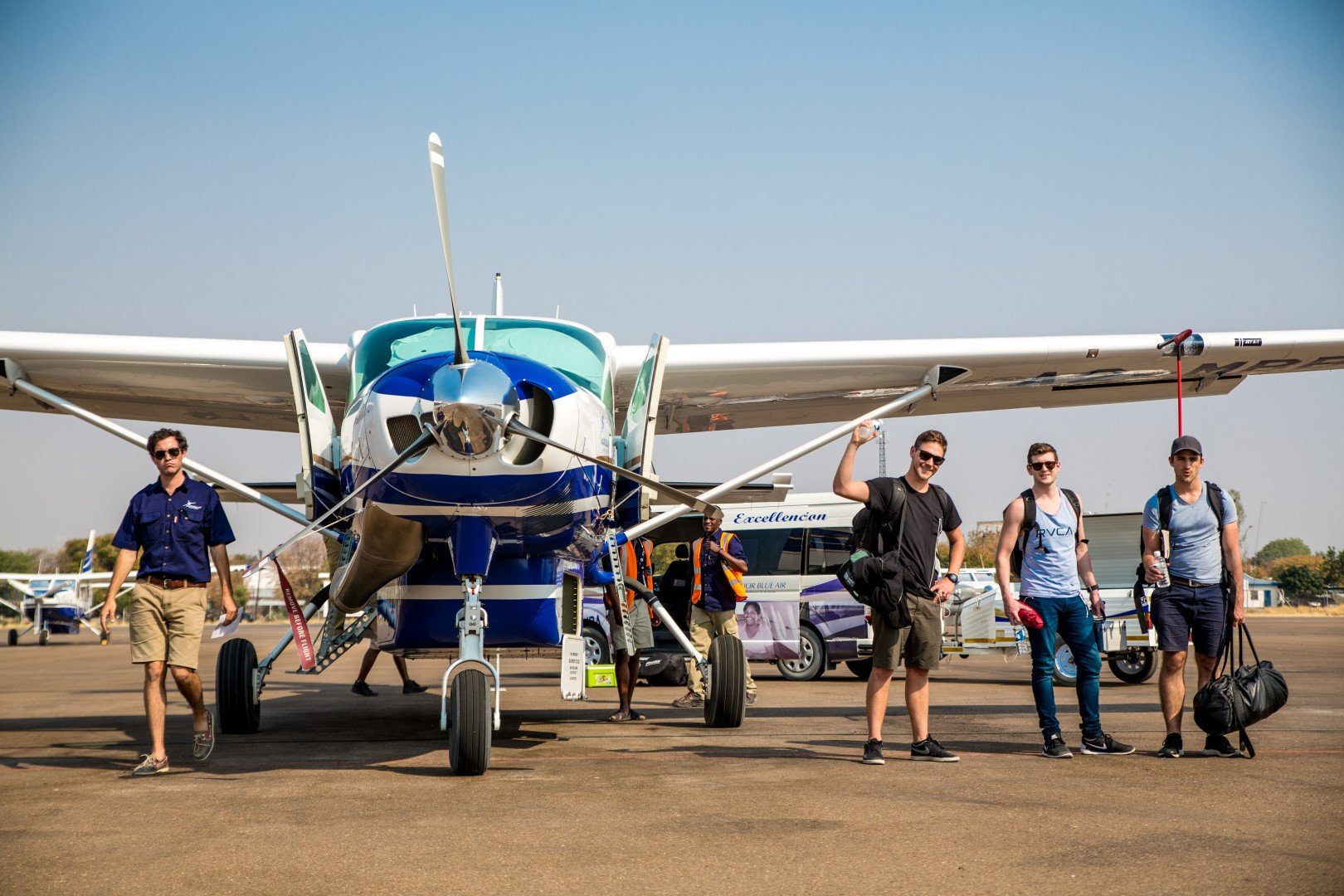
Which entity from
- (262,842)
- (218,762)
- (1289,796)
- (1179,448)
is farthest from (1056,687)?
(262,842)

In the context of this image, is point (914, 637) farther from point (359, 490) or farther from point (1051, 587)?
point (359, 490)

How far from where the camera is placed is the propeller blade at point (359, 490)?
6328 millimetres

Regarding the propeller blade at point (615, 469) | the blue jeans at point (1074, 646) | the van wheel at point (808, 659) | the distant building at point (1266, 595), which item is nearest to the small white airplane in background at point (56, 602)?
the van wheel at point (808, 659)

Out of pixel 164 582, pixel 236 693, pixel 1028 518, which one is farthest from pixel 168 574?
pixel 1028 518

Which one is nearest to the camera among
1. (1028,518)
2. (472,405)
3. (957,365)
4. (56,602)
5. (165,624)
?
(472,405)

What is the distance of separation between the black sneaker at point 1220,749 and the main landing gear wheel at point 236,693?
680cm

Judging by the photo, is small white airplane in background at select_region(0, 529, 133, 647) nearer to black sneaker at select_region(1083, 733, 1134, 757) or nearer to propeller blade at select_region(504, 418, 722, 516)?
propeller blade at select_region(504, 418, 722, 516)

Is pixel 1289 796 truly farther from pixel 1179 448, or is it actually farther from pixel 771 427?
pixel 771 427

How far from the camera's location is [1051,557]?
7.26 metres

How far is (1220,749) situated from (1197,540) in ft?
4.11

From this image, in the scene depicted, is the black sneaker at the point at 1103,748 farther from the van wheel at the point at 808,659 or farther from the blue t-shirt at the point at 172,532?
the van wheel at the point at 808,659

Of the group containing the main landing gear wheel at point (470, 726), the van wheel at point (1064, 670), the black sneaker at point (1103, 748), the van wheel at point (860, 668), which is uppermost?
the main landing gear wheel at point (470, 726)

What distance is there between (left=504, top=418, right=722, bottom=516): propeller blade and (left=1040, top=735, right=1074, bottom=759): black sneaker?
2.49 m

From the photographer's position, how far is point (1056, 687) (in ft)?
46.4
